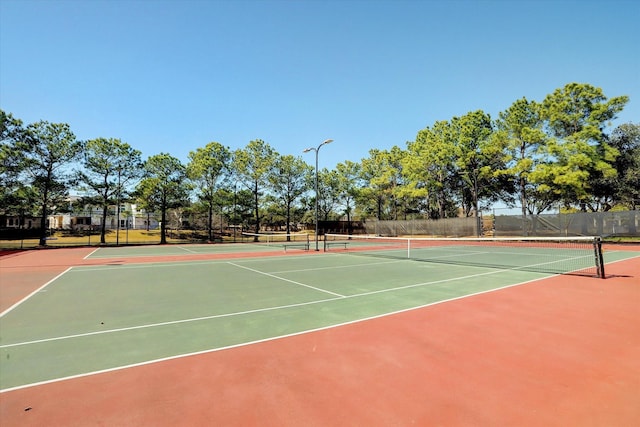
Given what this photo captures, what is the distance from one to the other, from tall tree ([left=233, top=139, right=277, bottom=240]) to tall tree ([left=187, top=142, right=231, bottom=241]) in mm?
1916

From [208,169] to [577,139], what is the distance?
42.0 m

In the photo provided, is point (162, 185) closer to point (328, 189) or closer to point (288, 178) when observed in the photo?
point (288, 178)

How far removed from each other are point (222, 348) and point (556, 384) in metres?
4.30

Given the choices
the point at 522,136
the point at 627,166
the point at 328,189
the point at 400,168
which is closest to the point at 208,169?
the point at 328,189

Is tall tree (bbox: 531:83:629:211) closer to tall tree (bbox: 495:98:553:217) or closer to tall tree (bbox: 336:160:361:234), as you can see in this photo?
tall tree (bbox: 495:98:553:217)

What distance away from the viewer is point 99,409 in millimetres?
3150

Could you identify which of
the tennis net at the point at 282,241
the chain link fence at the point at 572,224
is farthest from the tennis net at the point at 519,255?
the tennis net at the point at 282,241

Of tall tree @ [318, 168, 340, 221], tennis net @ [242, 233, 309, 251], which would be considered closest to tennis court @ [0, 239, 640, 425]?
tennis net @ [242, 233, 309, 251]

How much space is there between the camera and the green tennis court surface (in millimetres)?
4508

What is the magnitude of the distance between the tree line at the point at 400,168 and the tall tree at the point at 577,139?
4.1 inches

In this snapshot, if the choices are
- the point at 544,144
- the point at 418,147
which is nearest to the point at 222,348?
the point at 544,144

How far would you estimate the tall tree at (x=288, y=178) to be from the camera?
42.3 metres

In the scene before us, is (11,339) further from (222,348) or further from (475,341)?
(475,341)

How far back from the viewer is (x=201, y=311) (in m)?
6.69
